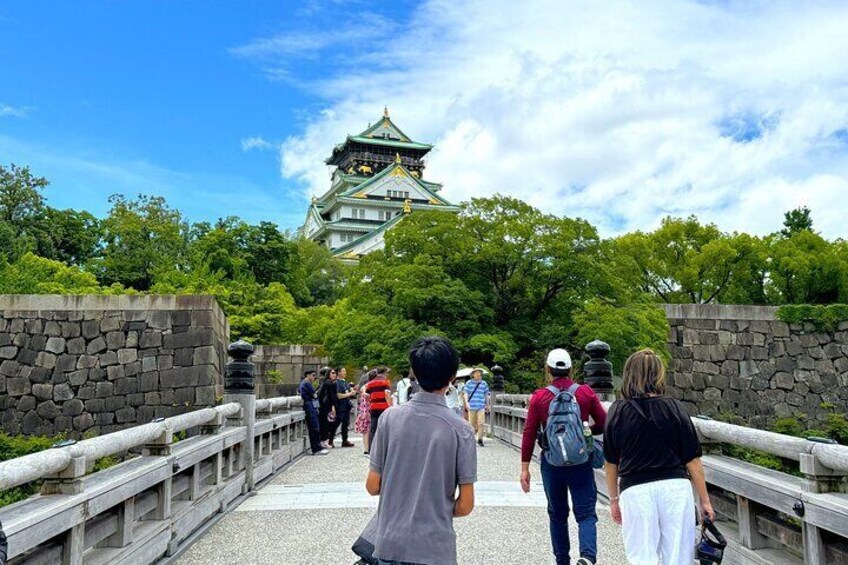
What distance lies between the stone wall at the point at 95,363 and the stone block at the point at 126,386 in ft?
0.07

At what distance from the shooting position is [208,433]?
303 inches

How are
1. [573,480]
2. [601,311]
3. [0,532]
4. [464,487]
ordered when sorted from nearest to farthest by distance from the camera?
[0,532] < [464,487] < [573,480] < [601,311]

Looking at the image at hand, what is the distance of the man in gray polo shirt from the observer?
3068 mm

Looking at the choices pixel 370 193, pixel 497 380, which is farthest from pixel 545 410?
pixel 370 193

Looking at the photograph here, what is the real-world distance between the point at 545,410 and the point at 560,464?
1.42 feet

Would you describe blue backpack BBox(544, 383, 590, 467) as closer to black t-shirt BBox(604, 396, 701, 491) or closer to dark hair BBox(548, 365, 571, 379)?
dark hair BBox(548, 365, 571, 379)

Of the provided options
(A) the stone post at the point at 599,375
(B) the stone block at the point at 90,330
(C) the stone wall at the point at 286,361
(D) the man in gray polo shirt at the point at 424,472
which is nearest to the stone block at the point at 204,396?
(B) the stone block at the point at 90,330

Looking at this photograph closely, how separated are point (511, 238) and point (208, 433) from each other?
18.5 m

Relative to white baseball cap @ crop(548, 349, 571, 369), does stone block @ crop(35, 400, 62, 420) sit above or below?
below

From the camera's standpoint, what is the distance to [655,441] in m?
3.84

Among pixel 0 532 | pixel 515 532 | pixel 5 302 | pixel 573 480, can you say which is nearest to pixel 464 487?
pixel 0 532

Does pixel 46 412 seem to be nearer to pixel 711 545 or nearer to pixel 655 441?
pixel 655 441

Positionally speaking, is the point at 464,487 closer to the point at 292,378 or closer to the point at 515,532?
the point at 515,532

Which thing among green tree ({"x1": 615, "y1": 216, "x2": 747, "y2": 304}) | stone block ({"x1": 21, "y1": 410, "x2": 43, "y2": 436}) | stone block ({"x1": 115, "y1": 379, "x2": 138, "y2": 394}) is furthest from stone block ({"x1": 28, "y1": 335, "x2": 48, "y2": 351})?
green tree ({"x1": 615, "y1": 216, "x2": 747, "y2": 304})
